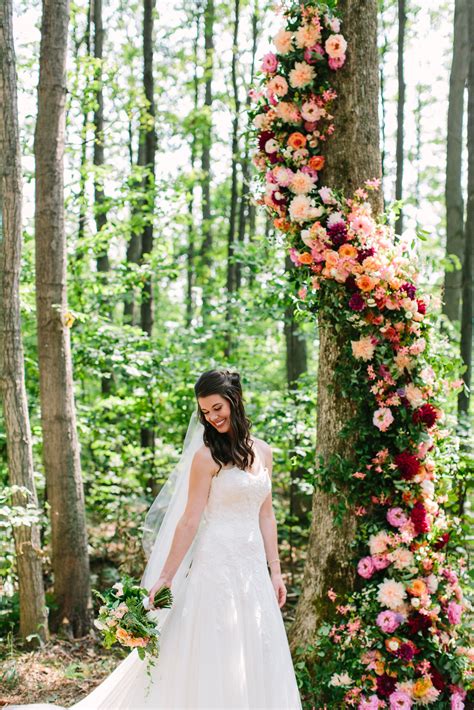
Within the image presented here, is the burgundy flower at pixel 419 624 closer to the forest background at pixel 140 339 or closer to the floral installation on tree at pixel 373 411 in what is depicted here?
the floral installation on tree at pixel 373 411

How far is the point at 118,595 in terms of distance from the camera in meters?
3.21

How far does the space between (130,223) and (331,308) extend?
188 inches

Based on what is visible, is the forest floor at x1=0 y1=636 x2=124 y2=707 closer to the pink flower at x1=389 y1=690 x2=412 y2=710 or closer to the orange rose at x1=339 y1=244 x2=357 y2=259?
the pink flower at x1=389 y1=690 x2=412 y2=710

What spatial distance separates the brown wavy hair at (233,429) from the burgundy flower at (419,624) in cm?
133

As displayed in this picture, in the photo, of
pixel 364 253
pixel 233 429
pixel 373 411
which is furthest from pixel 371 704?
pixel 364 253

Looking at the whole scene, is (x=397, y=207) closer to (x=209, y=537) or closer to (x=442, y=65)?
(x=209, y=537)

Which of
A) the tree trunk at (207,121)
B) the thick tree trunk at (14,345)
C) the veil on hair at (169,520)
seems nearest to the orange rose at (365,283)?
the veil on hair at (169,520)

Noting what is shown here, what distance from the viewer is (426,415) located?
12.3ft

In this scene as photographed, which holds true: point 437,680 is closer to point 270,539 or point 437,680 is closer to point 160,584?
point 270,539

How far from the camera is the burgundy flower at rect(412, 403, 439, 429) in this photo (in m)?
3.75

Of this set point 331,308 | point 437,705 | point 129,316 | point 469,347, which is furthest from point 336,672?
point 129,316

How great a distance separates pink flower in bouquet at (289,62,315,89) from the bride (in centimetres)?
184

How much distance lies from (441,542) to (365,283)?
162 cm

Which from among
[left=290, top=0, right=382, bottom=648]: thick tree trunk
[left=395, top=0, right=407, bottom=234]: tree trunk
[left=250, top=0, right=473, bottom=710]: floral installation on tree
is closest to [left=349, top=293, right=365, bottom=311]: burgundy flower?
[left=250, top=0, right=473, bottom=710]: floral installation on tree
